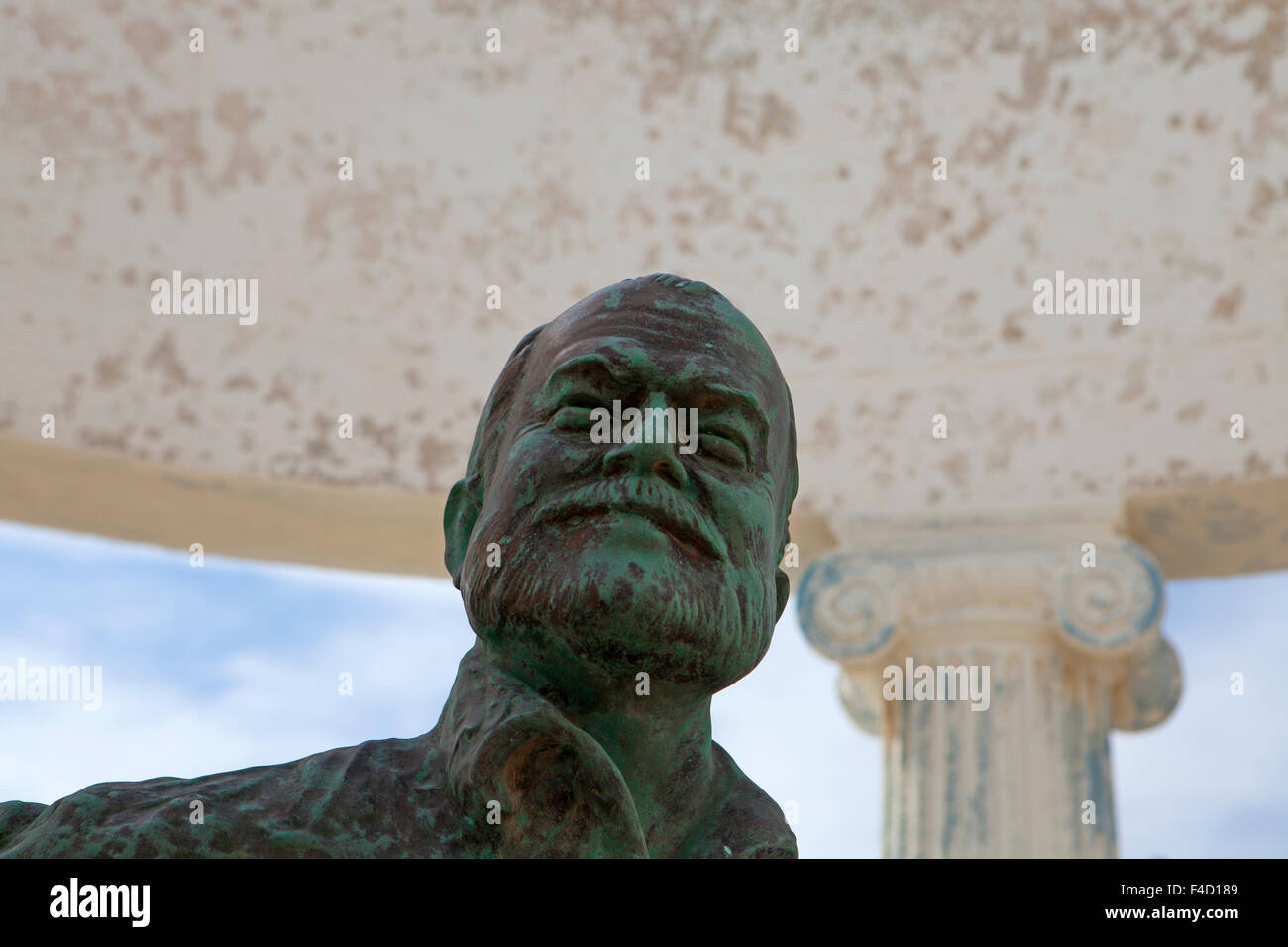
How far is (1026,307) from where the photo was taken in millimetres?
7652

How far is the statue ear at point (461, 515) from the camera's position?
2771mm

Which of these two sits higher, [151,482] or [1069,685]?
[151,482]

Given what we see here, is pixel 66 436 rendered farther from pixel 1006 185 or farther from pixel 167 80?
pixel 1006 185

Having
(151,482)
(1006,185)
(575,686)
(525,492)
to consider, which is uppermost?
(1006,185)

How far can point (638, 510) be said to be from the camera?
240 cm

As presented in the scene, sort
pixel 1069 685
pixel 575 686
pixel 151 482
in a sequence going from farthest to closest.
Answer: pixel 151 482 → pixel 1069 685 → pixel 575 686

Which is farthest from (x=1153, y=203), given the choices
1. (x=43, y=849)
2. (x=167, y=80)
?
(x=43, y=849)

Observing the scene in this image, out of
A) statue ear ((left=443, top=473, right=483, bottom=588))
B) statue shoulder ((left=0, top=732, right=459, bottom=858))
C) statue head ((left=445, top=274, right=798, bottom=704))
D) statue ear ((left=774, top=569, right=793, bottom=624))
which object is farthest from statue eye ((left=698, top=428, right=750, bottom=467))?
statue shoulder ((left=0, top=732, right=459, bottom=858))

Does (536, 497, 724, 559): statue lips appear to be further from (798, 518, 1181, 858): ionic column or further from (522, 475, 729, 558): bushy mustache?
(798, 518, 1181, 858): ionic column

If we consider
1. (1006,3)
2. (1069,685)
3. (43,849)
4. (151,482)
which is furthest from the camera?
(1006,3)

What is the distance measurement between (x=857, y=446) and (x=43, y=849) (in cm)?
562

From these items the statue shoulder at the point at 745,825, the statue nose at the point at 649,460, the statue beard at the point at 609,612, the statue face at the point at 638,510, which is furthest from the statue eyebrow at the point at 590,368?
the statue shoulder at the point at 745,825

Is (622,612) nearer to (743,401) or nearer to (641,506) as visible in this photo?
(641,506)

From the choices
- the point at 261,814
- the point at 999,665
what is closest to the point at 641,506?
the point at 261,814
